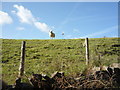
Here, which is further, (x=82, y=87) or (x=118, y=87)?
(x=118, y=87)

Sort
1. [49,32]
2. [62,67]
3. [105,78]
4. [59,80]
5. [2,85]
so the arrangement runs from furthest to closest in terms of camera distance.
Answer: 1. [49,32]
2. [62,67]
3. [105,78]
4. [59,80]
5. [2,85]

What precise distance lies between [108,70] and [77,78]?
5.59ft

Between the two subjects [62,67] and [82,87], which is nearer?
[82,87]

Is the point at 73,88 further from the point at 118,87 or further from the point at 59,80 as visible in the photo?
the point at 118,87

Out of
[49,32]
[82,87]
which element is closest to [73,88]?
[82,87]

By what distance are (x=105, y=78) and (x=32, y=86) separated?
→ 3140 mm

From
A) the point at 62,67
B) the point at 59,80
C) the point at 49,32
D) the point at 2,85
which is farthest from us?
the point at 49,32

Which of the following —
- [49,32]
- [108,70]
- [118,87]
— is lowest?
[118,87]

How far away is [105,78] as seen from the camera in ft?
26.9

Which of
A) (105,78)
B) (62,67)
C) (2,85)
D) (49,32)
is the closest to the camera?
(2,85)

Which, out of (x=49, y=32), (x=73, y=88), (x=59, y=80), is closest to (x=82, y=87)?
(x=73, y=88)

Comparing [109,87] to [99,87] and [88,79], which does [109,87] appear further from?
[88,79]

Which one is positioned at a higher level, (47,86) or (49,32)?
(49,32)

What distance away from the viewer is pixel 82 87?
288 inches
